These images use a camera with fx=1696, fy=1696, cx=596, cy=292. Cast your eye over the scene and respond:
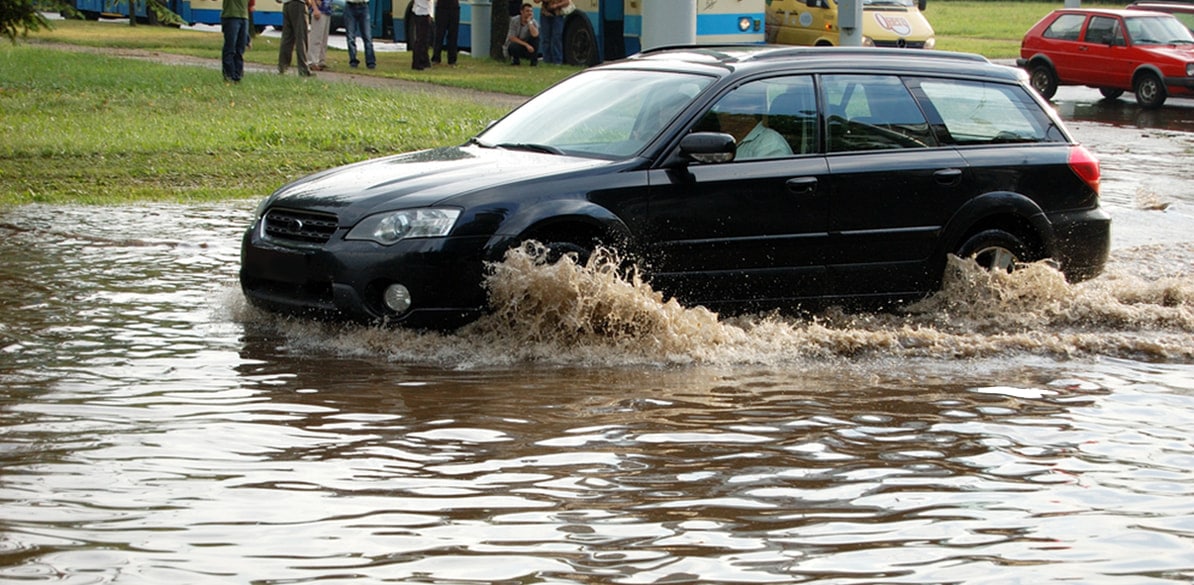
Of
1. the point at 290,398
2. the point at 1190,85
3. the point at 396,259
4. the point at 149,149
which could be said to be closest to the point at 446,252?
the point at 396,259

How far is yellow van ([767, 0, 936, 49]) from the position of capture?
30.4 metres

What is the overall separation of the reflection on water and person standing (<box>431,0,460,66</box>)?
66.7 feet

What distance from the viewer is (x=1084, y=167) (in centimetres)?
994

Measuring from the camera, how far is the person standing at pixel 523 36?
3134cm

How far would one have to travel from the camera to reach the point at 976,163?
955cm

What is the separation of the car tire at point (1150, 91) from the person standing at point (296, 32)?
1373 centimetres

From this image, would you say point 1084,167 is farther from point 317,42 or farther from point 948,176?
point 317,42

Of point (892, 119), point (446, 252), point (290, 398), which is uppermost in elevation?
point (892, 119)

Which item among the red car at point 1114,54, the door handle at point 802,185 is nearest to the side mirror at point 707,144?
the door handle at point 802,185

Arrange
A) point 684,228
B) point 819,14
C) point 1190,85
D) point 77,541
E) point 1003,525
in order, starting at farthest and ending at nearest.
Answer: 1. point 819,14
2. point 1190,85
3. point 684,228
4. point 1003,525
5. point 77,541

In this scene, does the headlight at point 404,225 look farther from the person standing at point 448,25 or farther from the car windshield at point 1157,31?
the car windshield at point 1157,31

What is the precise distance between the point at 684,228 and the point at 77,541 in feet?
13.9

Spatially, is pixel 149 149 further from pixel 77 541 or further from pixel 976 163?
pixel 77 541

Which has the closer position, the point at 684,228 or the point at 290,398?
the point at 290,398
